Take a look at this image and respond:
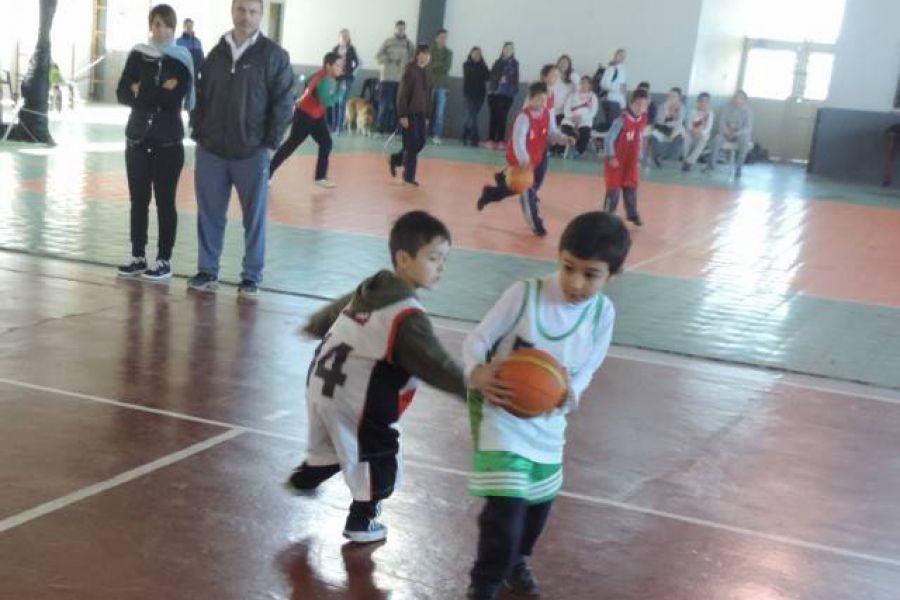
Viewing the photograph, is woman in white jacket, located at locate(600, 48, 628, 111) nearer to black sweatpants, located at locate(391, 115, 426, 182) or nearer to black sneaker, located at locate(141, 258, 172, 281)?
black sweatpants, located at locate(391, 115, 426, 182)

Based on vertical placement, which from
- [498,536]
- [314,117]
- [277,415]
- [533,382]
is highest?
[314,117]

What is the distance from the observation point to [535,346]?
3.60 m

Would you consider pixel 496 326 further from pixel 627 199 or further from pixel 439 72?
pixel 439 72

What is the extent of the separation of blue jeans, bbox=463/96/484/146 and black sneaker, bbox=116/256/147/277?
1837 cm

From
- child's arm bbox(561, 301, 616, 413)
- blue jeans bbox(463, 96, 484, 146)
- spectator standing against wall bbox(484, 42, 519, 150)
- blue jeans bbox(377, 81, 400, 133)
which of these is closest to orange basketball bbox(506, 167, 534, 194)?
child's arm bbox(561, 301, 616, 413)

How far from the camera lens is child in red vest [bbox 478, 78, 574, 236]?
12.0 meters

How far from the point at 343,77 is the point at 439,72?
105 inches

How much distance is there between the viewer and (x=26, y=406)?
539 cm

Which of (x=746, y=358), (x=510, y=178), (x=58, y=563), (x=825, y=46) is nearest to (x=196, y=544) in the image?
Result: (x=58, y=563)

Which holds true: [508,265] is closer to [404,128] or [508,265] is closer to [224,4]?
[404,128]

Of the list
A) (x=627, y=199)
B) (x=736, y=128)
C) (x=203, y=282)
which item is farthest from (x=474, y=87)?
(x=203, y=282)

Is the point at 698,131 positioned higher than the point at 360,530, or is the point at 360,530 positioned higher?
the point at 698,131

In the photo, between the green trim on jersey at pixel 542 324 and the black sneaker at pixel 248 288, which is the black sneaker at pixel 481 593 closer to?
the green trim on jersey at pixel 542 324

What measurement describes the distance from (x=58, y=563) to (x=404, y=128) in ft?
42.5
